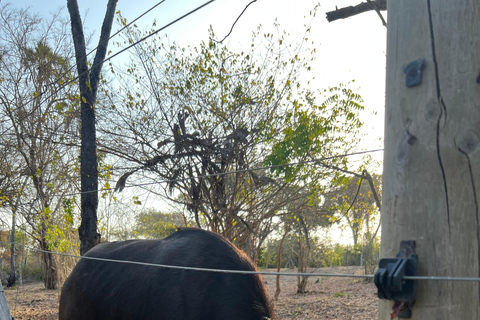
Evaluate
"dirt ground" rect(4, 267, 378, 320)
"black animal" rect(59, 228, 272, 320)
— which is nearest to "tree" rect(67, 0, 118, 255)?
"dirt ground" rect(4, 267, 378, 320)

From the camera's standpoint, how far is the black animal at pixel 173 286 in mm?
3338

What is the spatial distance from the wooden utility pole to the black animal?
1897mm

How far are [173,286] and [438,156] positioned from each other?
2567 mm

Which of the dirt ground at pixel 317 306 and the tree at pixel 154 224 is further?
the tree at pixel 154 224

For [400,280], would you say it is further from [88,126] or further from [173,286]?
[88,126]

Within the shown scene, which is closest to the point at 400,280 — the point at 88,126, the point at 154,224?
the point at 88,126

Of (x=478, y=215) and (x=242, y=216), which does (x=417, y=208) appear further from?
(x=242, y=216)

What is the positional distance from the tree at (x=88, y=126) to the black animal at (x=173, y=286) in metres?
2.69

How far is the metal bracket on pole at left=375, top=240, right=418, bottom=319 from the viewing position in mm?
1427

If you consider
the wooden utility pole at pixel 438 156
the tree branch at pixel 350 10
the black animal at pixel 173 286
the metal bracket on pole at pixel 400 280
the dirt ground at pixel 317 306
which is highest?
the tree branch at pixel 350 10

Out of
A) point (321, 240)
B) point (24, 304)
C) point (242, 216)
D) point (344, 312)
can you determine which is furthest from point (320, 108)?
point (24, 304)

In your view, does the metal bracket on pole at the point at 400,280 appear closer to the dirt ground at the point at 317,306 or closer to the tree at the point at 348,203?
the tree at the point at 348,203

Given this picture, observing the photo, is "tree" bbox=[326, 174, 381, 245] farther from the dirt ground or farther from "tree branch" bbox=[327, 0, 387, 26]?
"tree branch" bbox=[327, 0, 387, 26]

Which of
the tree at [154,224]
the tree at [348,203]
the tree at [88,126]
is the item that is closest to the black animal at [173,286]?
the tree at [88,126]
